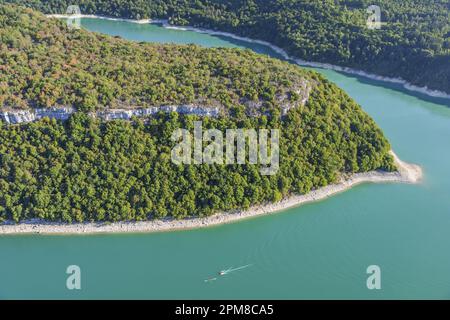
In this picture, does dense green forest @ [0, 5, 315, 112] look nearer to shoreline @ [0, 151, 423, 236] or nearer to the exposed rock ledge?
the exposed rock ledge

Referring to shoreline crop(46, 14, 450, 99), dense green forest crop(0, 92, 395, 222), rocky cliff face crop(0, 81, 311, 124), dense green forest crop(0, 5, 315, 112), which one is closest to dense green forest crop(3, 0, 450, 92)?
shoreline crop(46, 14, 450, 99)

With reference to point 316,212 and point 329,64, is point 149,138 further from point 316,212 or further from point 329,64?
point 329,64

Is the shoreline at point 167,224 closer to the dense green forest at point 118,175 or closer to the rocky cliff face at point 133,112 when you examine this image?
the dense green forest at point 118,175

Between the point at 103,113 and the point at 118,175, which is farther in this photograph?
the point at 103,113

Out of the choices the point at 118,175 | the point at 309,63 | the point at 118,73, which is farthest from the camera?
the point at 309,63

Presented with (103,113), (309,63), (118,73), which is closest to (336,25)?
Answer: (309,63)

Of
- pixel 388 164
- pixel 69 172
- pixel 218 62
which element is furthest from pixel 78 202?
pixel 388 164

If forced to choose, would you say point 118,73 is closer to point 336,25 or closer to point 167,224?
point 167,224
